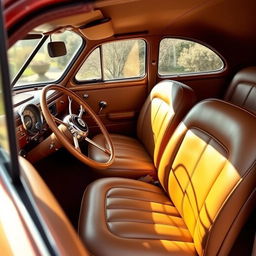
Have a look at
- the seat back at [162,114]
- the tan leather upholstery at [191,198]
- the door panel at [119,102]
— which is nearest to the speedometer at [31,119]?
the tan leather upholstery at [191,198]

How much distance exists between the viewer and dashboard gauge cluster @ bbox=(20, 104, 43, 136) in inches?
76.1

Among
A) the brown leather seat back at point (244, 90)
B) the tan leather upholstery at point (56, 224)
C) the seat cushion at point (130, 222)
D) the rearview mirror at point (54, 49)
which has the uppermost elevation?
the rearview mirror at point (54, 49)

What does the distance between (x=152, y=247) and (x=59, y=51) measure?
5.08ft

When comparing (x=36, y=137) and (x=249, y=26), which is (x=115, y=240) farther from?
(x=249, y=26)

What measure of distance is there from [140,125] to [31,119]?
1108 mm

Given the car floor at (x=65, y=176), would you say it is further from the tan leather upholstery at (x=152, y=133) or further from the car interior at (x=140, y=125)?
the tan leather upholstery at (x=152, y=133)

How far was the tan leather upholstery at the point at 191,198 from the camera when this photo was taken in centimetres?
133

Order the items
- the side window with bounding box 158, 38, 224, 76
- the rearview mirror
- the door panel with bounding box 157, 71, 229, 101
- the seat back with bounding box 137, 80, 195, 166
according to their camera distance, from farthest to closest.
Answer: the door panel with bounding box 157, 71, 229, 101 → the side window with bounding box 158, 38, 224, 76 → the rearview mirror → the seat back with bounding box 137, 80, 195, 166

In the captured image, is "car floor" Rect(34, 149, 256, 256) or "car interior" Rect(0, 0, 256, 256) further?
"car floor" Rect(34, 149, 256, 256)

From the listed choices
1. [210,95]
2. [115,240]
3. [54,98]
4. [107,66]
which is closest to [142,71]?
Answer: [107,66]

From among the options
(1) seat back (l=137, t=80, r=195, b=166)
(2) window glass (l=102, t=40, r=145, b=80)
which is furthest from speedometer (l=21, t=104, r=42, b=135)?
(2) window glass (l=102, t=40, r=145, b=80)

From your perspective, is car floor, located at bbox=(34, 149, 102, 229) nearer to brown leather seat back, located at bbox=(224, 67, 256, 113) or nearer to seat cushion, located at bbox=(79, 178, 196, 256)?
seat cushion, located at bbox=(79, 178, 196, 256)

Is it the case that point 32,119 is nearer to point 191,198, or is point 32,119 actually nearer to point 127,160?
point 127,160

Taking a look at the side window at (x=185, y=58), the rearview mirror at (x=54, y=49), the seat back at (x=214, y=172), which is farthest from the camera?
the side window at (x=185, y=58)
